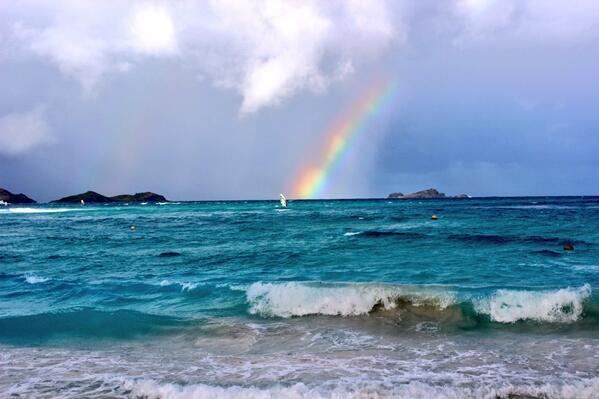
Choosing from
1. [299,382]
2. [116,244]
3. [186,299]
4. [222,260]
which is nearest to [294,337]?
[299,382]

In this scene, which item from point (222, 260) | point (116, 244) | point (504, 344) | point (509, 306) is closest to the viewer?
point (504, 344)

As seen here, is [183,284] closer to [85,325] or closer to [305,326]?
[85,325]

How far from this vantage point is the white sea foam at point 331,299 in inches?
541

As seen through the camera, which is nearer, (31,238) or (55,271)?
(55,271)

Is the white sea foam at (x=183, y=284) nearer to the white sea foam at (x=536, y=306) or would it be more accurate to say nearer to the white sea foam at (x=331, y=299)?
the white sea foam at (x=331, y=299)

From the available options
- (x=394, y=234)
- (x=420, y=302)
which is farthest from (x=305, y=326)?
(x=394, y=234)

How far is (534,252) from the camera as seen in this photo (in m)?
24.4

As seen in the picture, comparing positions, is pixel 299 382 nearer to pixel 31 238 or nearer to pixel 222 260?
pixel 222 260

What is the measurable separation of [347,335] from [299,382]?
349cm

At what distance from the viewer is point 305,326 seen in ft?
40.3

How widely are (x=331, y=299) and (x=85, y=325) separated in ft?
23.7

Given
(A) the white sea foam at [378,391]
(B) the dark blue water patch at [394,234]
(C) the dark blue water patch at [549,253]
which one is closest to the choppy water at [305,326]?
(A) the white sea foam at [378,391]

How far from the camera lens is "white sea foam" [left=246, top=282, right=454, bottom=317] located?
13734 millimetres

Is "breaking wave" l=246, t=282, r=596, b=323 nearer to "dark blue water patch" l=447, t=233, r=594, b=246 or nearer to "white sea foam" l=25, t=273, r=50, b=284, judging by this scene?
"white sea foam" l=25, t=273, r=50, b=284
